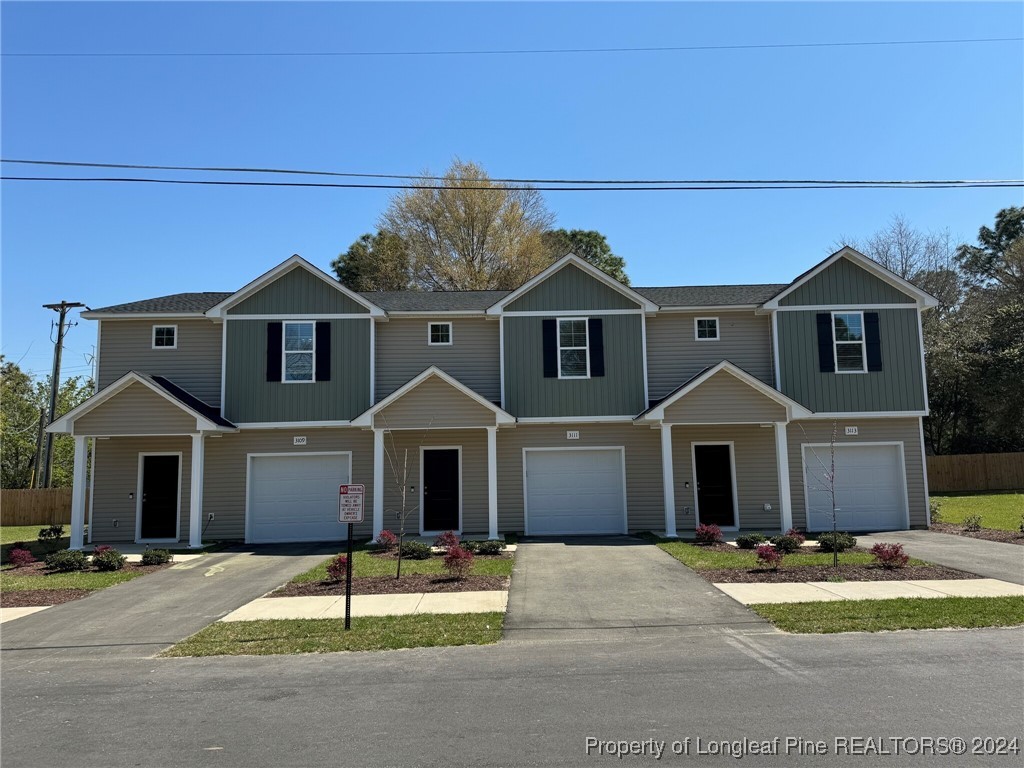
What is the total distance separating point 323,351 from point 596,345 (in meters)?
7.50

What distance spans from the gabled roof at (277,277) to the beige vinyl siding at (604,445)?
521 cm

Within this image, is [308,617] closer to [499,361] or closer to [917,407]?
[499,361]

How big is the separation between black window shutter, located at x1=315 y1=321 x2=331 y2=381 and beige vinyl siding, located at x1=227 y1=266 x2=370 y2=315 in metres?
0.45

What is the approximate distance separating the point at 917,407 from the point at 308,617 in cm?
1647

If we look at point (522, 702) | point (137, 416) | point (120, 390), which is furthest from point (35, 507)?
point (522, 702)

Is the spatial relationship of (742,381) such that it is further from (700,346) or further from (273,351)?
(273,351)

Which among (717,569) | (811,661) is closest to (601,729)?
(811,661)

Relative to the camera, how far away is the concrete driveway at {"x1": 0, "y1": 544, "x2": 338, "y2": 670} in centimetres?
825

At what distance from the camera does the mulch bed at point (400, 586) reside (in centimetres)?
1076

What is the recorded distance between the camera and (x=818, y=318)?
18.2 metres

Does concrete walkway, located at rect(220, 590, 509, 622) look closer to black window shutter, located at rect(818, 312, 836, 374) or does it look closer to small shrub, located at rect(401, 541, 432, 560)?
small shrub, located at rect(401, 541, 432, 560)

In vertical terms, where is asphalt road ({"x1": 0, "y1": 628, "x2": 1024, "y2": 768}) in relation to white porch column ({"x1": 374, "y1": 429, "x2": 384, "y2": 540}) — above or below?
below

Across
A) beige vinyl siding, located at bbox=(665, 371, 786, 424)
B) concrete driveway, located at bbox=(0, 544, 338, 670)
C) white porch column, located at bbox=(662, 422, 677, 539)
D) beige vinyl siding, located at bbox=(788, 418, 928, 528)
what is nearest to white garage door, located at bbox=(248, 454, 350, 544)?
concrete driveway, located at bbox=(0, 544, 338, 670)

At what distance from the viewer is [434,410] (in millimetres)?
16578
